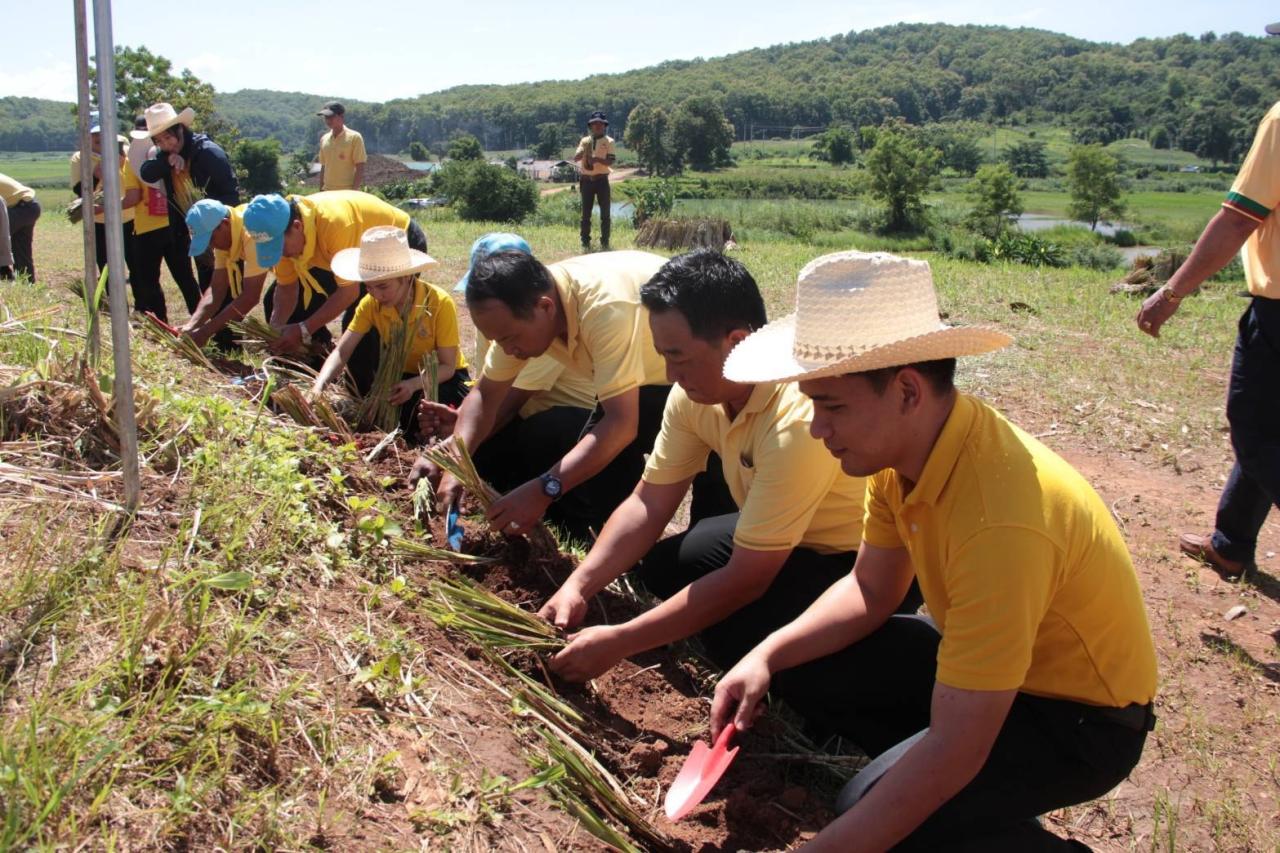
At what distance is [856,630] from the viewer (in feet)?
7.09

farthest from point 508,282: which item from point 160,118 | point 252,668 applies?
point 160,118

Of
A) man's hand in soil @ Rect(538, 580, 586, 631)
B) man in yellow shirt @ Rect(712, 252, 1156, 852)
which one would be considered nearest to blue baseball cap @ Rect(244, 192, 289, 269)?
man's hand in soil @ Rect(538, 580, 586, 631)

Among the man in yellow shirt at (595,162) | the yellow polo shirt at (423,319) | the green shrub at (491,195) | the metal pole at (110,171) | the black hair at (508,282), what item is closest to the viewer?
the metal pole at (110,171)

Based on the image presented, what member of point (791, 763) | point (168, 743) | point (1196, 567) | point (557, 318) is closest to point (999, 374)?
point (1196, 567)

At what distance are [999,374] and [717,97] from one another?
121072 mm

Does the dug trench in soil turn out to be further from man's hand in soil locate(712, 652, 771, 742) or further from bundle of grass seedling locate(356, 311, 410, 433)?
bundle of grass seedling locate(356, 311, 410, 433)

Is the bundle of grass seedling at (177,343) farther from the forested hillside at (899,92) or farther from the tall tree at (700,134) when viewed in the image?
the forested hillside at (899,92)

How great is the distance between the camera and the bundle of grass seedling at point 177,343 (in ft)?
13.8

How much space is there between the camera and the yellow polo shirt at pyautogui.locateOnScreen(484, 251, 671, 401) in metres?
3.13

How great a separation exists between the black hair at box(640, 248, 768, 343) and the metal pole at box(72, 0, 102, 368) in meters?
1.23

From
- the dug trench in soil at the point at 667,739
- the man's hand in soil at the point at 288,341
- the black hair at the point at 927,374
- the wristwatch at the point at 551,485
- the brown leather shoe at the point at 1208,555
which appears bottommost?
the dug trench in soil at the point at 667,739

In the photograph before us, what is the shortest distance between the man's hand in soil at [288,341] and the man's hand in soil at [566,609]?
260cm

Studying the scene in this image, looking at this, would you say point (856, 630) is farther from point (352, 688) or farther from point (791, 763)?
point (352, 688)

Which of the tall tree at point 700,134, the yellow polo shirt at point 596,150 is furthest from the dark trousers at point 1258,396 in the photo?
the tall tree at point 700,134
